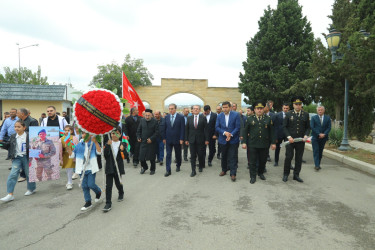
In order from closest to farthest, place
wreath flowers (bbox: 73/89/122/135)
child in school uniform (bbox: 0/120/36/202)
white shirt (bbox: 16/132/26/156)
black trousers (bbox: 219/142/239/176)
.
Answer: wreath flowers (bbox: 73/89/122/135) < child in school uniform (bbox: 0/120/36/202) < white shirt (bbox: 16/132/26/156) < black trousers (bbox: 219/142/239/176)

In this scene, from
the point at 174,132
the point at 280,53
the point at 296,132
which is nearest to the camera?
the point at 296,132

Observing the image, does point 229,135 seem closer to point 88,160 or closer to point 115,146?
point 115,146

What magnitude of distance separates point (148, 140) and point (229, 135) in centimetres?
238

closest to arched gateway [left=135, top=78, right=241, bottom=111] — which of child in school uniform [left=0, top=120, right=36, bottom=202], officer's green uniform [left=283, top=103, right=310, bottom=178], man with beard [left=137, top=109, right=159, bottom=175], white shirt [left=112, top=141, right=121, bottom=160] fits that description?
man with beard [left=137, top=109, right=159, bottom=175]

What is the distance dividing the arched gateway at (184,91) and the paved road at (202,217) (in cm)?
2226

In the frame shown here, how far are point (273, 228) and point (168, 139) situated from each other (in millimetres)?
4792

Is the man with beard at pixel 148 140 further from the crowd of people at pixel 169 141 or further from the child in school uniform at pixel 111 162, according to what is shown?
the child in school uniform at pixel 111 162

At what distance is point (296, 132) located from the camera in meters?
6.70

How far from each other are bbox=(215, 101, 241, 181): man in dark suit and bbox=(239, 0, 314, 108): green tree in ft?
54.2

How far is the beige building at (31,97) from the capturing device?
20828 millimetres

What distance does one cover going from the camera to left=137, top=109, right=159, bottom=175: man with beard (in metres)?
7.53

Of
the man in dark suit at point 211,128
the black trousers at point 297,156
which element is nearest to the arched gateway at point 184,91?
the man in dark suit at point 211,128

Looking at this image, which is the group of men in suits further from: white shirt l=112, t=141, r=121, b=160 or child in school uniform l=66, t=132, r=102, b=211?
child in school uniform l=66, t=132, r=102, b=211

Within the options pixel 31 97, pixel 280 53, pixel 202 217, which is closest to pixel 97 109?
pixel 202 217
